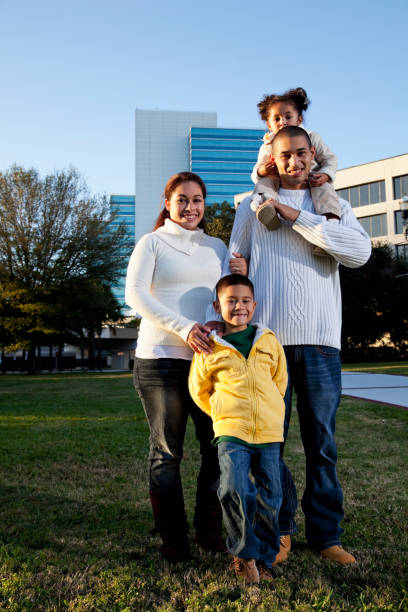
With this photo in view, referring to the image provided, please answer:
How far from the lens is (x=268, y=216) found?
278 centimetres

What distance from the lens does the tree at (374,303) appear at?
113 feet

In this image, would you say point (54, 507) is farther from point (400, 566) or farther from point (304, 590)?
point (400, 566)

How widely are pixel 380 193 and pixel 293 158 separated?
46134mm

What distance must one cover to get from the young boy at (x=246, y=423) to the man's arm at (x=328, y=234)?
405mm

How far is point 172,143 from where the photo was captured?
111 metres

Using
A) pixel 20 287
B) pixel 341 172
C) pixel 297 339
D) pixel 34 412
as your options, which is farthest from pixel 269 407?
pixel 341 172

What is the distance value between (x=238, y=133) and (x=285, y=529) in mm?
105713

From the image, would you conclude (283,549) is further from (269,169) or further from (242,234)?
(269,169)

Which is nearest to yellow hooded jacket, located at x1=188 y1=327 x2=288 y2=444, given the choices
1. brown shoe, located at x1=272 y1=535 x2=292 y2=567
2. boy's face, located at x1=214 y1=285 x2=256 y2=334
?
boy's face, located at x1=214 y1=285 x2=256 y2=334

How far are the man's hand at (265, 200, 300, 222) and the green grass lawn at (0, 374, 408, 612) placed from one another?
173 cm

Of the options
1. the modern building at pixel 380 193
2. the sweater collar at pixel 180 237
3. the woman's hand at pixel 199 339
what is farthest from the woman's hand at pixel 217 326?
the modern building at pixel 380 193

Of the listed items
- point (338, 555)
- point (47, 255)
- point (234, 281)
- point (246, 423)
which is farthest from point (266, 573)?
point (47, 255)

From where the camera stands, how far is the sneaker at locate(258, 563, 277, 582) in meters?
2.51

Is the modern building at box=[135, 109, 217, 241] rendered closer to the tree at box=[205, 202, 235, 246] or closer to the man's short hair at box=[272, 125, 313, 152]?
the tree at box=[205, 202, 235, 246]
